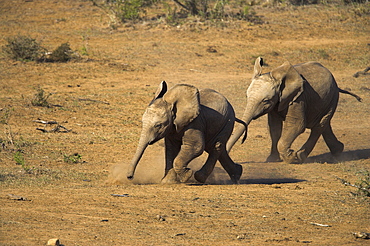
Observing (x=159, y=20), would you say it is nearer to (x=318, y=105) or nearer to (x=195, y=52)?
(x=195, y=52)

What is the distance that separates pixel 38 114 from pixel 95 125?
4.85ft

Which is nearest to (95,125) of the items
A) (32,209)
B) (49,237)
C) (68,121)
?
(68,121)

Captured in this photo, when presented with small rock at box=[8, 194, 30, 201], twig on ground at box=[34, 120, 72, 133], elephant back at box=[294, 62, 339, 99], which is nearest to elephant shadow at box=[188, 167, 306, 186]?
elephant back at box=[294, 62, 339, 99]

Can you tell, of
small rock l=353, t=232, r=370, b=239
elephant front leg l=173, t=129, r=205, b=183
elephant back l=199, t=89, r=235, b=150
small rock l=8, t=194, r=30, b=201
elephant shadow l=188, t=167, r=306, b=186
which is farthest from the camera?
elephant shadow l=188, t=167, r=306, b=186

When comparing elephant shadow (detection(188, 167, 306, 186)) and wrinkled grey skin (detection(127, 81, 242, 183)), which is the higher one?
wrinkled grey skin (detection(127, 81, 242, 183))

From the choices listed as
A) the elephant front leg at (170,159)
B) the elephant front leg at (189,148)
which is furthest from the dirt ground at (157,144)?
the elephant front leg at (189,148)

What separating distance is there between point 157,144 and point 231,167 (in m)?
3.84

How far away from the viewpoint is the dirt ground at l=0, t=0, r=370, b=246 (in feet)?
20.9

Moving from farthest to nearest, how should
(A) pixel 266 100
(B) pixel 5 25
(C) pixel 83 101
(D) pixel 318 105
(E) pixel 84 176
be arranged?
(B) pixel 5 25 → (C) pixel 83 101 → (D) pixel 318 105 → (A) pixel 266 100 → (E) pixel 84 176

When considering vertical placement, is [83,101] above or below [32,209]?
below

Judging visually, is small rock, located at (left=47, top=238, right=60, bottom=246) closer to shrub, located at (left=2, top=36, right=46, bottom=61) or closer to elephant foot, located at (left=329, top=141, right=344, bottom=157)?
elephant foot, located at (left=329, top=141, right=344, bottom=157)

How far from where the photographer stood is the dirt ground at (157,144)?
6359 millimetres

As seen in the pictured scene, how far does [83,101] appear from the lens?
53.8ft

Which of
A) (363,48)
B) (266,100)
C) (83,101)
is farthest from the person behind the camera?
(363,48)
